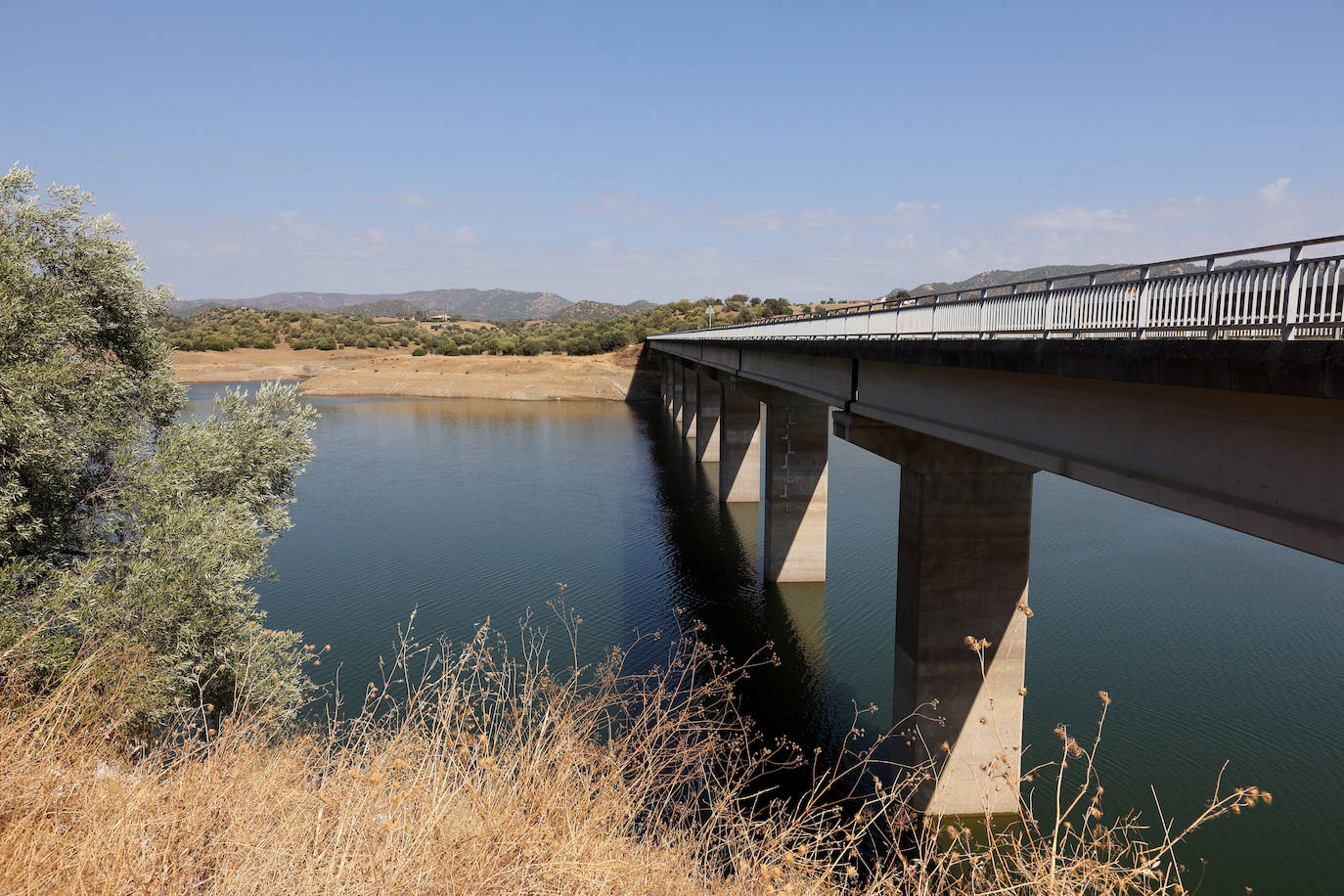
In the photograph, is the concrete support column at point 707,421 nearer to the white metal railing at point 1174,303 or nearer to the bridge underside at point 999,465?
the bridge underside at point 999,465

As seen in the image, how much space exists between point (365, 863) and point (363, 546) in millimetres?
24653

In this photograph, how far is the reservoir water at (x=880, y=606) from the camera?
13.1 meters

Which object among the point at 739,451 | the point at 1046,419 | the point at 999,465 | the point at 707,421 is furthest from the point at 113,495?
the point at 707,421

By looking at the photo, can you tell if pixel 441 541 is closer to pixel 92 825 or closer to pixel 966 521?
pixel 966 521

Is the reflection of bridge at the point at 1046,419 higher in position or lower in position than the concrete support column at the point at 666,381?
higher

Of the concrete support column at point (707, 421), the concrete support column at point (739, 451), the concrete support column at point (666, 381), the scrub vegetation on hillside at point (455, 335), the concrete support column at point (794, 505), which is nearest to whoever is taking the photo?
the concrete support column at point (794, 505)

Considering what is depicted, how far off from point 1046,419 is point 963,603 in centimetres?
446

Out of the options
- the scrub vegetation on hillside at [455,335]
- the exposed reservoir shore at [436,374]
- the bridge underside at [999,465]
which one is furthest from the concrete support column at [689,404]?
the scrub vegetation on hillside at [455,335]

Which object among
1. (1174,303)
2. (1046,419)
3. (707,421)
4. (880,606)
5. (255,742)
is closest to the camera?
(1174,303)

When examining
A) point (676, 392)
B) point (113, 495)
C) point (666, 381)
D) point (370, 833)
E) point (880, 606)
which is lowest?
point (880, 606)

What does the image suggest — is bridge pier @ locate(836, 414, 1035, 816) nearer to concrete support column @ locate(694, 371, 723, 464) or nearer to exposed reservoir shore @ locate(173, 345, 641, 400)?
concrete support column @ locate(694, 371, 723, 464)

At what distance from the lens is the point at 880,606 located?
2134 cm

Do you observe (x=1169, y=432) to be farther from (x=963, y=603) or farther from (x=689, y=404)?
(x=689, y=404)

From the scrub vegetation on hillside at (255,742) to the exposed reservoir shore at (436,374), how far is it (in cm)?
6703
